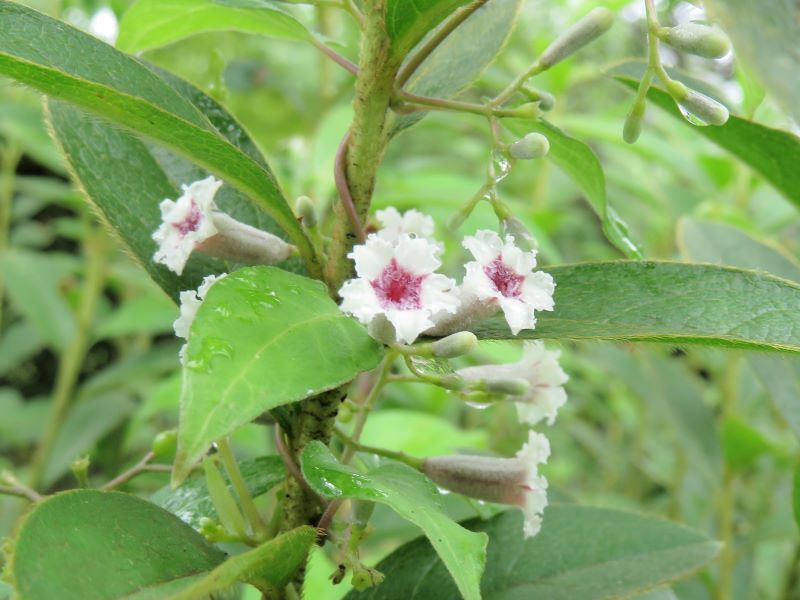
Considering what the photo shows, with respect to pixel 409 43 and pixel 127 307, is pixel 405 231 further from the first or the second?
pixel 127 307

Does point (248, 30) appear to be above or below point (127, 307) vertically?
above

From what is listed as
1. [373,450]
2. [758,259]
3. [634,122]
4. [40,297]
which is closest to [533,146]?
[634,122]

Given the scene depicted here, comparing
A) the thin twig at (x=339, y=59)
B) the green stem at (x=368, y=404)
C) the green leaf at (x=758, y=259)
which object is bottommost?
the green leaf at (x=758, y=259)

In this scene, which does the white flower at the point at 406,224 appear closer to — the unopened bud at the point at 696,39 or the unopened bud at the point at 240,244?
the unopened bud at the point at 240,244

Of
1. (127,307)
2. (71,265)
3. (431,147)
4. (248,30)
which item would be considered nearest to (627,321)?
(248,30)

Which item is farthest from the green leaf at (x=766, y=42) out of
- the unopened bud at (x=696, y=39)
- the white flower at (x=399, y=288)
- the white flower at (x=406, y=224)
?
the white flower at (x=406, y=224)

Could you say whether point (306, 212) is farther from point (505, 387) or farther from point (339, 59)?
point (505, 387)
